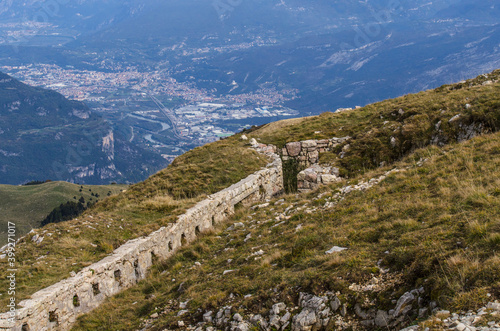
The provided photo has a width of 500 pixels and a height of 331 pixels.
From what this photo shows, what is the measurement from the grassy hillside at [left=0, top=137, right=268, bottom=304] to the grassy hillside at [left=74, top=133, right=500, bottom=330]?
2010 mm

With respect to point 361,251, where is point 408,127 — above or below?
above

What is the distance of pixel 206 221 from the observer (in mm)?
17922

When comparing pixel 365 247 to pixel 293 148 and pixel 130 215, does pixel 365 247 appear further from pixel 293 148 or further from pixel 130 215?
pixel 293 148

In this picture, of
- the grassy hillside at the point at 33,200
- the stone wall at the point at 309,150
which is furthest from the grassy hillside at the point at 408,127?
the grassy hillside at the point at 33,200

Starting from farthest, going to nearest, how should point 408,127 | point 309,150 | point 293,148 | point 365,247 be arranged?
point 293,148, point 309,150, point 408,127, point 365,247

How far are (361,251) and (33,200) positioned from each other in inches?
4007

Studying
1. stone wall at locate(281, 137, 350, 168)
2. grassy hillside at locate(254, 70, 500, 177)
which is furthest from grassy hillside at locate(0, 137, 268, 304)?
grassy hillside at locate(254, 70, 500, 177)

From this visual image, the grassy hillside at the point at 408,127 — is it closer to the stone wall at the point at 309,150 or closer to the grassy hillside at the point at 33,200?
the stone wall at the point at 309,150

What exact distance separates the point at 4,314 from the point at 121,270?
4101mm

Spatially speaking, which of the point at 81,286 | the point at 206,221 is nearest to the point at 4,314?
the point at 81,286

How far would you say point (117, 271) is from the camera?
522 inches

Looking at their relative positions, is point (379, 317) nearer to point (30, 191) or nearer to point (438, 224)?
point (438, 224)

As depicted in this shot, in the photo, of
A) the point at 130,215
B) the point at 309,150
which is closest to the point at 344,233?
the point at 130,215

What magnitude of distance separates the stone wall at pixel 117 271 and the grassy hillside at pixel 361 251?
619 millimetres
